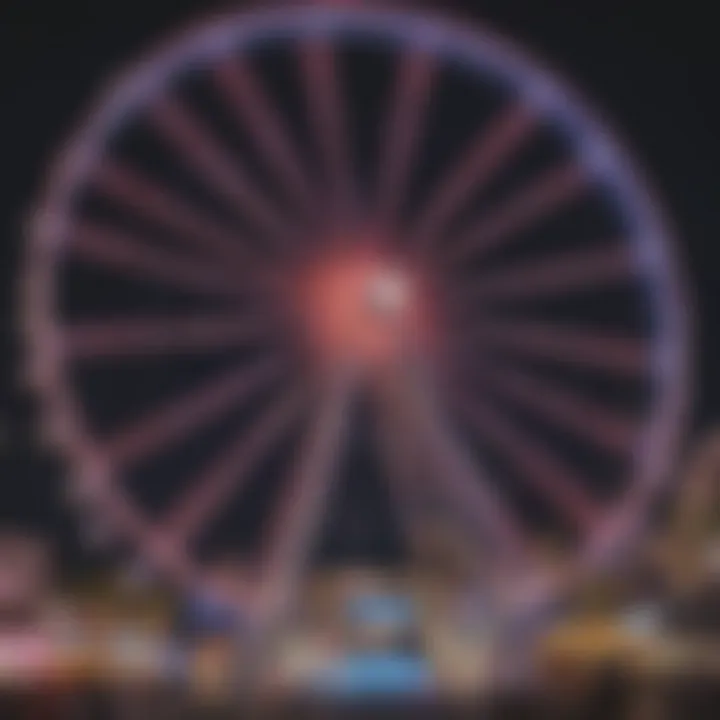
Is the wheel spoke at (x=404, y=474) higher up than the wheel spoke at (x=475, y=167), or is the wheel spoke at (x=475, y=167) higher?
the wheel spoke at (x=475, y=167)

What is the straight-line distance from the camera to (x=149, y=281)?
8.20 ft

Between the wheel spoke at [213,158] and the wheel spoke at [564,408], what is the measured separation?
32cm

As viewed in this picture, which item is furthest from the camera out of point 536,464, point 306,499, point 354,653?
point 536,464

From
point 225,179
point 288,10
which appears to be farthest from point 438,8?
point 225,179

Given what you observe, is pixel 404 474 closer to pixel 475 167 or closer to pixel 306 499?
pixel 306 499

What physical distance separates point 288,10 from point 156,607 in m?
0.74

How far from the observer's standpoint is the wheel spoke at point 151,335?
2432 millimetres

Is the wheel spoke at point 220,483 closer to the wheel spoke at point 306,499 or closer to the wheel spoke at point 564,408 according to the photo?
the wheel spoke at point 306,499

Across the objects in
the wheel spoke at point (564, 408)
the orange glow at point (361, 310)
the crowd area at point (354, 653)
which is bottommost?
the crowd area at point (354, 653)

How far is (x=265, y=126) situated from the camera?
253 centimetres

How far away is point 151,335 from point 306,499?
0.93ft

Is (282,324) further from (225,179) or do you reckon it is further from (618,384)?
(618,384)

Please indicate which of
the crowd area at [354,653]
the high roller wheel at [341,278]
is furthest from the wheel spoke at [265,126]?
the crowd area at [354,653]

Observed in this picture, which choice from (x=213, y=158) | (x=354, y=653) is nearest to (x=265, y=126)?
(x=213, y=158)
